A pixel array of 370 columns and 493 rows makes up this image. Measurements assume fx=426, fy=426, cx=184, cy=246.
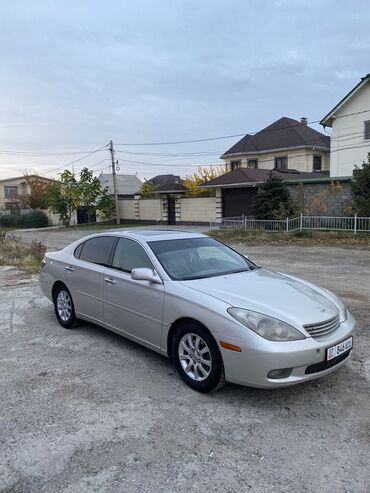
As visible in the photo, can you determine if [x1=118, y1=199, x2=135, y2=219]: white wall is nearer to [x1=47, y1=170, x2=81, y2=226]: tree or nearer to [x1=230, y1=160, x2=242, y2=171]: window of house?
[x1=47, y1=170, x2=81, y2=226]: tree

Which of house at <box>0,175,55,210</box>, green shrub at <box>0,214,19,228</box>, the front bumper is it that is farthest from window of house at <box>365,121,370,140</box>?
house at <box>0,175,55,210</box>

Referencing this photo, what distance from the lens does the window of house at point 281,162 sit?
1462 inches

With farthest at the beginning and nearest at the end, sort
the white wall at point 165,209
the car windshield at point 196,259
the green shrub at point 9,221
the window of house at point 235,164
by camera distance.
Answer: the window of house at point 235,164 < the green shrub at point 9,221 < the white wall at point 165,209 < the car windshield at point 196,259

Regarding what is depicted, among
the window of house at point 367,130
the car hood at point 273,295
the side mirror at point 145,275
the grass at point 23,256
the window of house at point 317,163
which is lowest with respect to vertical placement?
the grass at point 23,256

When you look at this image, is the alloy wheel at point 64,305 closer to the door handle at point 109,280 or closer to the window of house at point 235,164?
the door handle at point 109,280

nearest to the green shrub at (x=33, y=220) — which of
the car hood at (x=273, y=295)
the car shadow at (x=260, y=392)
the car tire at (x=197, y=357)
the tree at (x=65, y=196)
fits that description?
the tree at (x=65, y=196)

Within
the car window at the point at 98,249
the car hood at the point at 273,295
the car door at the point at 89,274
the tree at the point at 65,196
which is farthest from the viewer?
the tree at the point at 65,196

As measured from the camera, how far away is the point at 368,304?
6.89m

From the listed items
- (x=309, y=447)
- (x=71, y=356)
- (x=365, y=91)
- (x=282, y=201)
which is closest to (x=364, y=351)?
(x=309, y=447)

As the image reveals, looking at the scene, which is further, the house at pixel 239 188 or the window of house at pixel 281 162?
the window of house at pixel 281 162

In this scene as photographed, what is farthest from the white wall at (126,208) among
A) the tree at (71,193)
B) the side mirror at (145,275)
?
the side mirror at (145,275)

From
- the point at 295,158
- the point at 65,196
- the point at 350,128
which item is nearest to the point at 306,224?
the point at 350,128

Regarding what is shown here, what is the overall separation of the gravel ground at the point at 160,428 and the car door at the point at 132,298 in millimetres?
361

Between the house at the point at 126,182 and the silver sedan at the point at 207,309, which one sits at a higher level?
the house at the point at 126,182
